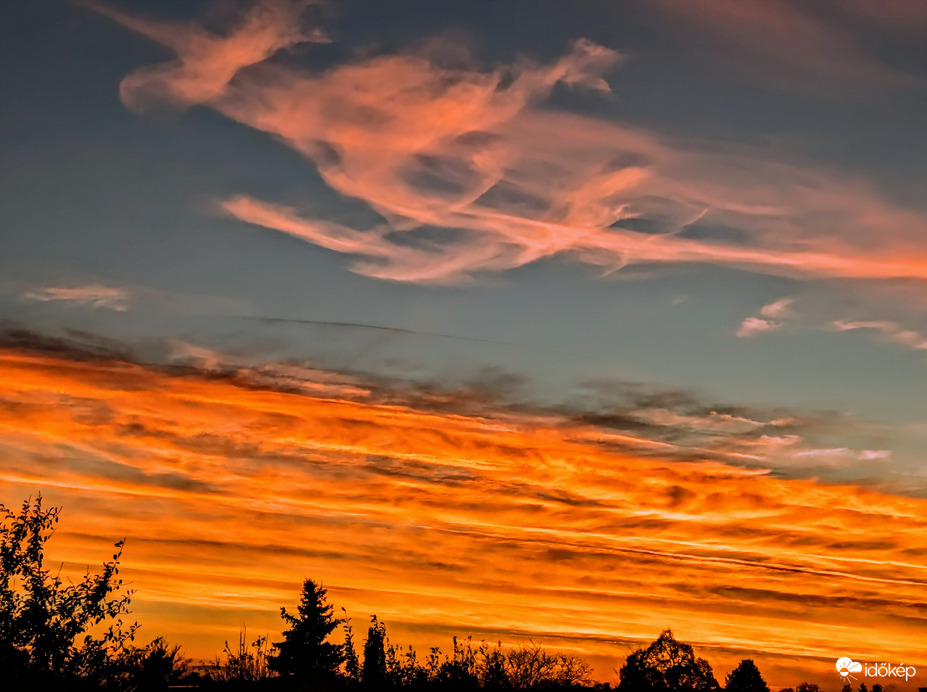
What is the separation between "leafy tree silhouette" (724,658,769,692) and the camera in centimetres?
8256

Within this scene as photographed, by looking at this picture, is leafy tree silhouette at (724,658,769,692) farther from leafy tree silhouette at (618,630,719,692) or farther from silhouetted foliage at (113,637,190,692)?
silhouetted foliage at (113,637,190,692)

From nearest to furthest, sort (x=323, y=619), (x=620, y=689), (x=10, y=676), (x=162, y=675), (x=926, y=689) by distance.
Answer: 1. (x=10, y=676)
2. (x=162, y=675)
3. (x=926, y=689)
4. (x=620, y=689)
5. (x=323, y=619)

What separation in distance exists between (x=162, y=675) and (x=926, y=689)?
2044 inches

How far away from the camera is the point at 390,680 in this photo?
80.6 meters

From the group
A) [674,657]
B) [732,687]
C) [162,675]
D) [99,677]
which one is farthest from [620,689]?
[99,677]

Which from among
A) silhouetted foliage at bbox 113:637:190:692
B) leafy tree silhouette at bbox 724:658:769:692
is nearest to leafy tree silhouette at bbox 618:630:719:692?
leafy tree silhouette at bbox 724:658:769:692

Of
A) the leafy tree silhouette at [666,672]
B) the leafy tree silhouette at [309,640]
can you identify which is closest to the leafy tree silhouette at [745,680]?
the leafy tree silhouette at [666,672]

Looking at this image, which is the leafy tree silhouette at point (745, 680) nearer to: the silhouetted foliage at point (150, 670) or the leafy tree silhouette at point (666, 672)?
the leafy tree silhouette at point (666, 672)

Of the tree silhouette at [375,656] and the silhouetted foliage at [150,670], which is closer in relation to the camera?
the silhouetted foliage at [150,670]

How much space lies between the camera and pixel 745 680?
8338 centimetres

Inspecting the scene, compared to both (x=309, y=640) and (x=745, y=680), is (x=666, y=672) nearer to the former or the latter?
(x=745, y=680)

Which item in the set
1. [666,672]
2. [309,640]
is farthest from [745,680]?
[309,640]

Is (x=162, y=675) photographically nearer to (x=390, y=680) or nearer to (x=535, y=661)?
(x=390, y=680)

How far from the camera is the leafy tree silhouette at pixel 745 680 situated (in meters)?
82.6
